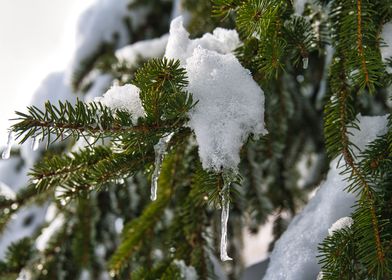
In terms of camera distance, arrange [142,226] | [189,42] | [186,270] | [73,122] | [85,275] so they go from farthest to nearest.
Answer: [85,275]
[142,226]
[186,270]
[189,42]
[73,122]

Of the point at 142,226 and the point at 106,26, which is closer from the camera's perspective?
the point at 142,226

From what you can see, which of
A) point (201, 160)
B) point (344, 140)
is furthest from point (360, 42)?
point (201, 160)

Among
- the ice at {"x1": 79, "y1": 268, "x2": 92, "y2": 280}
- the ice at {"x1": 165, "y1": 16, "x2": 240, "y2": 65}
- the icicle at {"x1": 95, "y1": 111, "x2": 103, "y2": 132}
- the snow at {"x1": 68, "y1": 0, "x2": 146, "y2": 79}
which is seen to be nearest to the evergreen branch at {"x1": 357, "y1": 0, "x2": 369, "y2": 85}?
the ice at {"x1": 165, "y1": 16, "x2": 240, "y2": 65}

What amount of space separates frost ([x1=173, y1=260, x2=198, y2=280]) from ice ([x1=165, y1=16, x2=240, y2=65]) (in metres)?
0.66

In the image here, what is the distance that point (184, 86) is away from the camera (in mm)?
926

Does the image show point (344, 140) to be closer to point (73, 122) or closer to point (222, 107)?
point (222, 107)

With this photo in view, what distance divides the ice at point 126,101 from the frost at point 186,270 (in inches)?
25.4

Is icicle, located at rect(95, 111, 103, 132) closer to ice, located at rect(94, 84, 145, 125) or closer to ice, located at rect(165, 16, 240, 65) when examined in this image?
ice, located at rect(94, 84, 145, 125)

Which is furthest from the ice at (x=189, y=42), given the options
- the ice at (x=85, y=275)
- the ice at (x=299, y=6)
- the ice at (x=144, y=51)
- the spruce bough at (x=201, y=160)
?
the ice at (x=85, y=275)

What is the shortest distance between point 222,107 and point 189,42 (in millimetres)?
284

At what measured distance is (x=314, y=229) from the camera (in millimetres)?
1206

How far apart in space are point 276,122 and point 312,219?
2.12 ft

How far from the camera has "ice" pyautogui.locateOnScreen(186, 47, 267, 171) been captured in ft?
3.14

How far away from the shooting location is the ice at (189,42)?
114 cm
